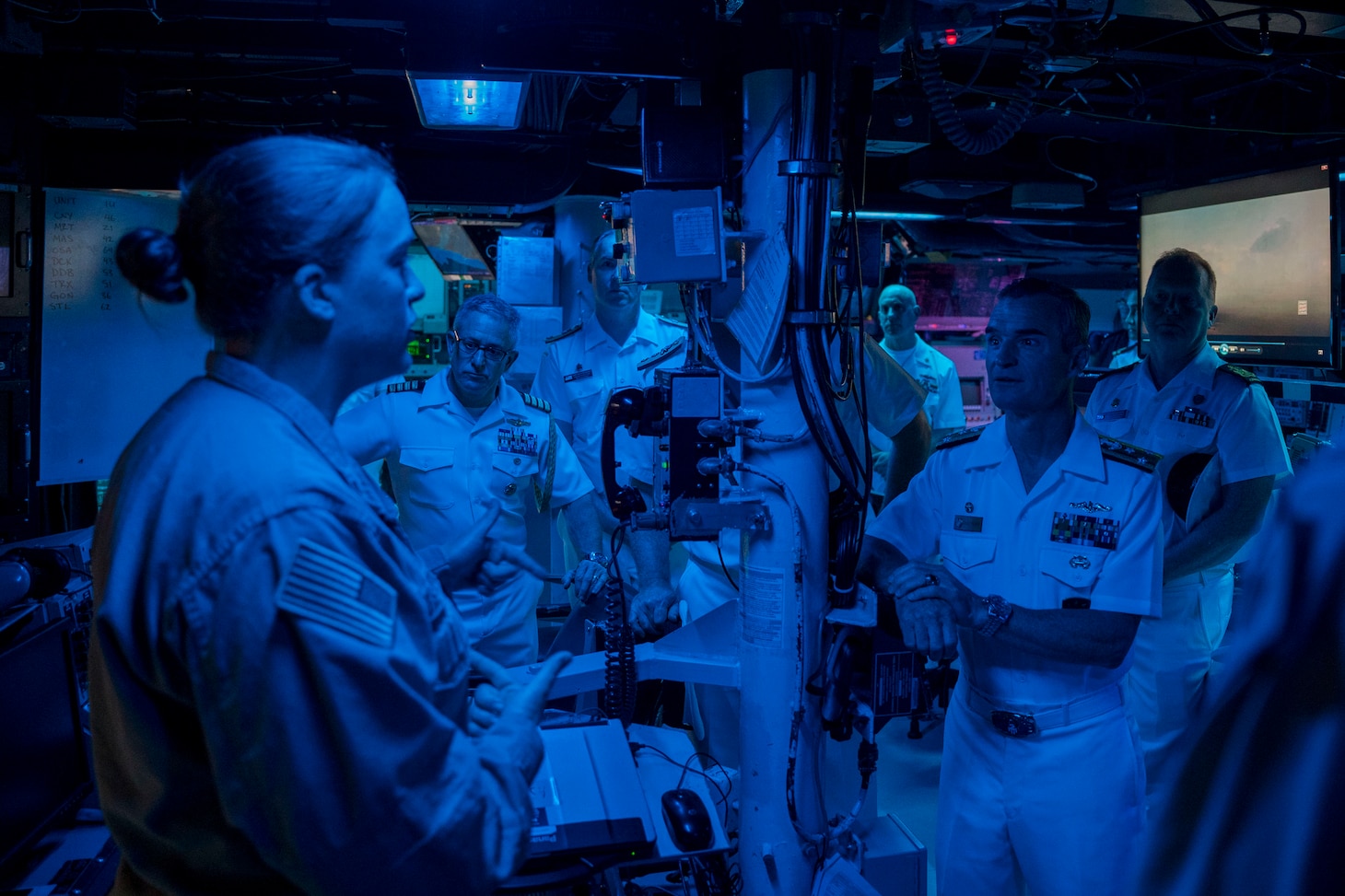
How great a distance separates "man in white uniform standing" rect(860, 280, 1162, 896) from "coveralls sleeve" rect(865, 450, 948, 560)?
0.05 metres

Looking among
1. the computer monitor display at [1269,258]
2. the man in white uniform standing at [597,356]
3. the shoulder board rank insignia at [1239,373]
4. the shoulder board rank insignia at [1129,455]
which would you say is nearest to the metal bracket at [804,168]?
the shoulder board rank insignia at [1129,455]

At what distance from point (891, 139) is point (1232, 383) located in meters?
1.52

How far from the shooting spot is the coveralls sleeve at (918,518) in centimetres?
261

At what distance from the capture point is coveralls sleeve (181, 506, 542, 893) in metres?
1.00

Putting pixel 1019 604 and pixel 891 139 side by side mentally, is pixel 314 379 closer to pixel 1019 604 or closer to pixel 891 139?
pixel 1019 604

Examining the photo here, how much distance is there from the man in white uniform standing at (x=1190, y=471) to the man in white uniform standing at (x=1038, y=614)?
1240 mm

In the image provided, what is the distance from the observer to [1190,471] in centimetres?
352

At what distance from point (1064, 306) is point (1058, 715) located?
38.1 inches

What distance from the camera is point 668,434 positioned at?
7.48ft

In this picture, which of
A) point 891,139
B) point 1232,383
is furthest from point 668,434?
point 1232,383

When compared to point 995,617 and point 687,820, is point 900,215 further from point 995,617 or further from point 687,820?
point 687,820

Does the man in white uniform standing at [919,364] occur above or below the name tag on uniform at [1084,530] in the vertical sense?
above

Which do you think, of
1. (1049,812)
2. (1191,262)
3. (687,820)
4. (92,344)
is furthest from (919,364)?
(687,820)

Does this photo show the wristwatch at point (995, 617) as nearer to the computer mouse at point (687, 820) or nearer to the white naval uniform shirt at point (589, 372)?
the computer mouse at point (687, 820)
